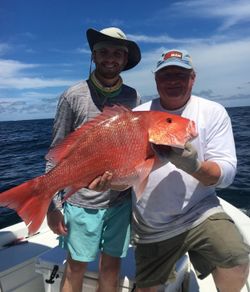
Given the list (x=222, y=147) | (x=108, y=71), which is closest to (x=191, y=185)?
(x=222, y=147)

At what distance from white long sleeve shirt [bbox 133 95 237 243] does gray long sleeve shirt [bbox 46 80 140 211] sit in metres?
0.38

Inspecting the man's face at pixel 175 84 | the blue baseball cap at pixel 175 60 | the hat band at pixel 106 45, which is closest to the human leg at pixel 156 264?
the man's face at pixel 175 84

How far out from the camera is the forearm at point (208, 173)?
8.79 feet

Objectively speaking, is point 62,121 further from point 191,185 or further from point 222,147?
point 222,147

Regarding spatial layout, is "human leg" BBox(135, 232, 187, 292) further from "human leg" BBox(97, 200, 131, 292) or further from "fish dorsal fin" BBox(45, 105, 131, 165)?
"fish dorsal fin" BBox(45, 105, 131, 165)

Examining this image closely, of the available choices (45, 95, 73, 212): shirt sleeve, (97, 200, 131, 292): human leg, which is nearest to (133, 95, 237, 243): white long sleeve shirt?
(97, 200, 131, 292): human leg

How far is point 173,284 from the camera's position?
3285 millimetres

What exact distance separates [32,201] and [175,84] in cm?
145

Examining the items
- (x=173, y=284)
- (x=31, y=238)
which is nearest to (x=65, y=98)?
(x=173, y=284)

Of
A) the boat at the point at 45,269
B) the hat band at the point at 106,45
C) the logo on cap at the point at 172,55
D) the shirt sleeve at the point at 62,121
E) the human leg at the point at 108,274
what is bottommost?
the boat at the point at 45,269

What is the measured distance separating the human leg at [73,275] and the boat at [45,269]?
143 millimetres

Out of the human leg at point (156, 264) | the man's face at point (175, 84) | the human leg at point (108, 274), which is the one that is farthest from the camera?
the human leg at point (108, 274)

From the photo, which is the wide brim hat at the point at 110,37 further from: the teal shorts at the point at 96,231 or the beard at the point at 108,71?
the teal shorts at the point at 96,231

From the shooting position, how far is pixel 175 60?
2.96m
